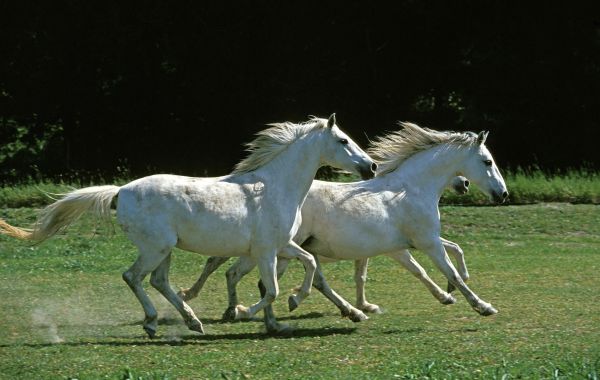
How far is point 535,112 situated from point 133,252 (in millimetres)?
15190

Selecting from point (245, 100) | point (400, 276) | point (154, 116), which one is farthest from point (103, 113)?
point (400, 276)

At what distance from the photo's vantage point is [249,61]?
30344 millimetres

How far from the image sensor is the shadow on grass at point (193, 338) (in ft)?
36.2

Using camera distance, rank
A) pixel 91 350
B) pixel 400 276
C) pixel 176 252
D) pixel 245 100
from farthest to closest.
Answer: pixel 245 100 → pixel 176 252 → pixel 400 276 → pixel 91 350

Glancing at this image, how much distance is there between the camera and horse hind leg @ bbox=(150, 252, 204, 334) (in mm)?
11578

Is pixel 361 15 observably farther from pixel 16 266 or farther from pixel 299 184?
pixel 299 184

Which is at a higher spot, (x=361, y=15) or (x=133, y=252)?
(x=361, y=15)

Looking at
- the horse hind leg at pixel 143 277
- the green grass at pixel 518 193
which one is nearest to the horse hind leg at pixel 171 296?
the horse hind leg at pixel 143 277

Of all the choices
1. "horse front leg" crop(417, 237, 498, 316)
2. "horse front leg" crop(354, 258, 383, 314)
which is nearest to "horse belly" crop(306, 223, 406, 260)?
"horse front leg" crop(417, 237, 498, 316)

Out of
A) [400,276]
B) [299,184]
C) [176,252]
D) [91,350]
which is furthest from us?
[176,252]

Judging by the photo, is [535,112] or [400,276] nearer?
[400,276]

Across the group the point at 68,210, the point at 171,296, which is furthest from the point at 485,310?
the point at 68,210

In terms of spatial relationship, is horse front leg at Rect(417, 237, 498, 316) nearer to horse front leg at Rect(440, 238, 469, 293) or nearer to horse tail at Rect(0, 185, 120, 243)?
horse front leg at Rect(440, 238, 469, 293)

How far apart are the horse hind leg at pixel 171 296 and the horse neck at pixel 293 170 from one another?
1.27 meters
